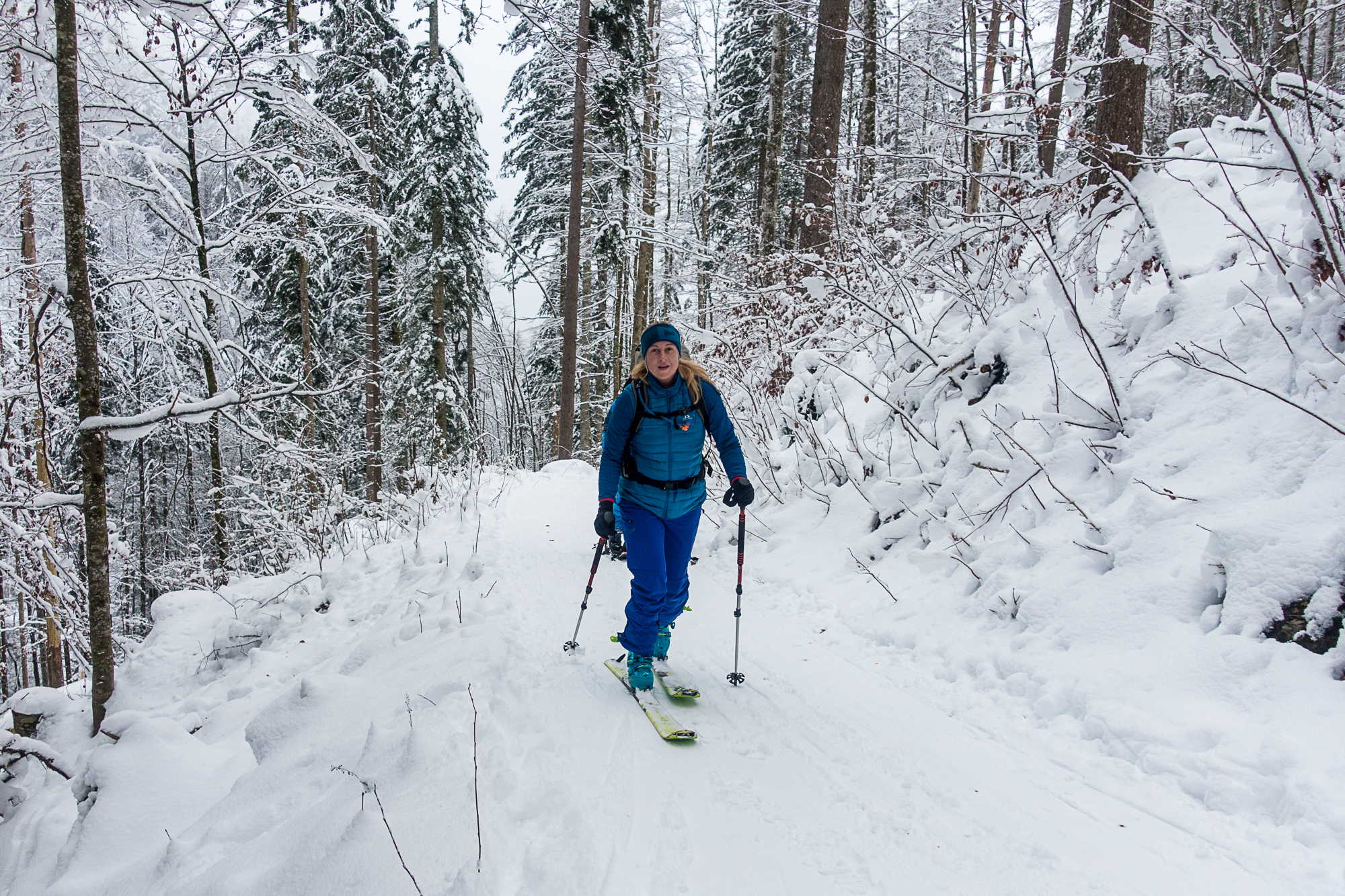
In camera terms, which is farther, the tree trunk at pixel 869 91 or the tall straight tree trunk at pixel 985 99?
the tree trunk at pixel 869 91

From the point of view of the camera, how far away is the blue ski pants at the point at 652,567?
13.2 ft

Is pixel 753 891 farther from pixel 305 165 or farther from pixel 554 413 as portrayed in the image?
pixel 554 413

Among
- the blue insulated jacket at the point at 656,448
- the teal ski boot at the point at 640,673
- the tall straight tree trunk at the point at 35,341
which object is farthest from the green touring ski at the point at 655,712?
the tall straight tree trunk at the point at 35,341

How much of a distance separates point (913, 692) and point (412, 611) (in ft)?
12.5

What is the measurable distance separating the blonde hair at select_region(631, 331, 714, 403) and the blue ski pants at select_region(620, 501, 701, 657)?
0.76m

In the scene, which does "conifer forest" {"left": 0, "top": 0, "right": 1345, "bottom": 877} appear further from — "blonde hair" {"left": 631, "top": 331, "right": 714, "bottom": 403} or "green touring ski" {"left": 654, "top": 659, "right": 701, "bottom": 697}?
"blonde hair" {"left": 631, "top": 331, "right": 714, "bottom": 403}

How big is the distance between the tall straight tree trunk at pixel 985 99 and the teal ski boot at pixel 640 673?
16.7 ft

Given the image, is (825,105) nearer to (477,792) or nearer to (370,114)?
(477,792)

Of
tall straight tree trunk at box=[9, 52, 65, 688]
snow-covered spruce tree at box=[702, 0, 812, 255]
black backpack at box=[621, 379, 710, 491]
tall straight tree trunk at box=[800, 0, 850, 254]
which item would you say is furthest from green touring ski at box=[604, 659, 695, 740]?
snow-covered spruce tree at box=[702, 0, 812, 255]

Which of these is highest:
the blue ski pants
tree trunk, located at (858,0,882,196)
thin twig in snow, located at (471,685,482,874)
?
tree trunk, located at (858,0,882,196)

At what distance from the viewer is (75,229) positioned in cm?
372

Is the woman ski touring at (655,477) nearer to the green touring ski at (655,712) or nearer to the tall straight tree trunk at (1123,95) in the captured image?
the green touring ski at (655,712)

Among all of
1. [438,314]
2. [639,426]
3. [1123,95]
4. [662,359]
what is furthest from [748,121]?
[639,426]

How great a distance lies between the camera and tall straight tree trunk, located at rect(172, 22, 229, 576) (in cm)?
544
